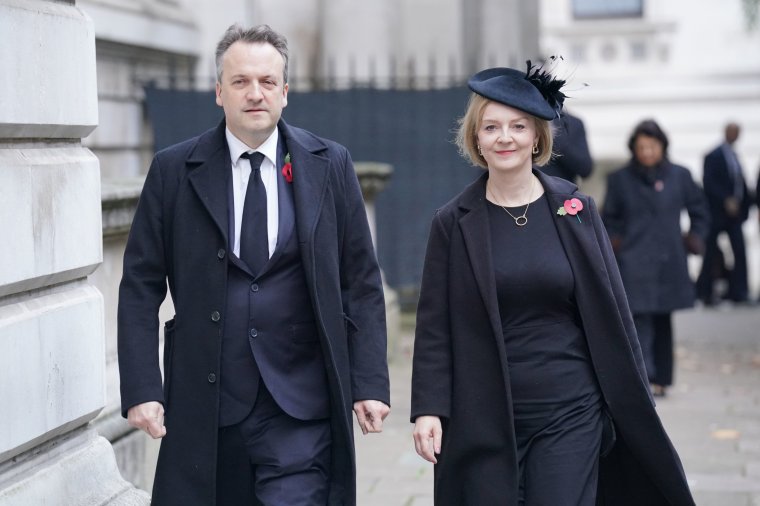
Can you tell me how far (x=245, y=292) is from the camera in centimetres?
448

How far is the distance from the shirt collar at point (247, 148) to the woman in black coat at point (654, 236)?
A: 5559 millimetres

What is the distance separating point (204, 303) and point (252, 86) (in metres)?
0.63

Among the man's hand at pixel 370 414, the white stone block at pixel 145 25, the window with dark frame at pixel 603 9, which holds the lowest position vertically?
the man's hand at pixel 370 414

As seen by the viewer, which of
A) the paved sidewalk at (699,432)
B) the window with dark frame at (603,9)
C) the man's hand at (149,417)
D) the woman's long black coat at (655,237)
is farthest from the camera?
the window with dark frame at (603,9)

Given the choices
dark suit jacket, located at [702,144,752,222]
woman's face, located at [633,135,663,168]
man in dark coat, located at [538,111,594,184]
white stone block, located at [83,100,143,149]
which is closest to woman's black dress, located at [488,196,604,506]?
man in dark coat, located at [538,111,594,184]

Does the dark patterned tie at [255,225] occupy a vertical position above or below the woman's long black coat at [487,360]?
above

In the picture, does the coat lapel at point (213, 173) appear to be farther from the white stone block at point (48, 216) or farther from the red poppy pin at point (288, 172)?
the white stone block at point (48, 216)

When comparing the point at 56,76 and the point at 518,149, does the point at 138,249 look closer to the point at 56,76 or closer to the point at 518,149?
the point at 56,76

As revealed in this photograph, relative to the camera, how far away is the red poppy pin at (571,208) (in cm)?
→ 469

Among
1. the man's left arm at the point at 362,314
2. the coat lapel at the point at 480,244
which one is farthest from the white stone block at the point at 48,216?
the coat lapel at the point at 480,244

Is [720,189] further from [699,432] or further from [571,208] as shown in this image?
[571,208]

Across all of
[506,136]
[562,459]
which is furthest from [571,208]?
[562,459]

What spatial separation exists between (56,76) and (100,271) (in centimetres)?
156

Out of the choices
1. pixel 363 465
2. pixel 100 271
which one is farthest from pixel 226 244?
pixel 363 465
